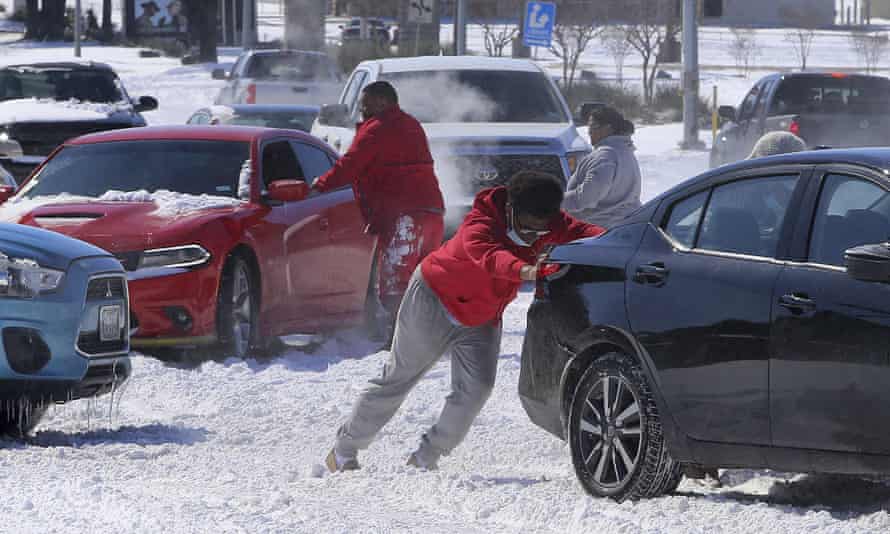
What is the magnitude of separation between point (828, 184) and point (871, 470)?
104cm

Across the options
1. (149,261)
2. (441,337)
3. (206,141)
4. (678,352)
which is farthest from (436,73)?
(678,352)

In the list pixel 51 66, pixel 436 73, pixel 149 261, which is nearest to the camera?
pixel 149 261

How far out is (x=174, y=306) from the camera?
1077 cm

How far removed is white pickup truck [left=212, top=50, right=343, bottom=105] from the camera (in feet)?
102

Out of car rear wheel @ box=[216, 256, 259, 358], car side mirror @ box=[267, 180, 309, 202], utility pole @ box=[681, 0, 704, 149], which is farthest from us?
utility pole @ box=[681, 0, 704, 149]

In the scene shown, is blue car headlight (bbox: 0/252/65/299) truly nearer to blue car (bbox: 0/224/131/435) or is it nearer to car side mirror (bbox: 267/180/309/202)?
blue car (bbox: 0/224/131/435)

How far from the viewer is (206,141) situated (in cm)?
1211

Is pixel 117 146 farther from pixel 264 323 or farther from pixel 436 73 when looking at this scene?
pixel 436 73

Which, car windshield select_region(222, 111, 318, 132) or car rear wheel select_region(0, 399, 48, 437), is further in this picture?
car windshield select_region(222, 111, 318, 132)

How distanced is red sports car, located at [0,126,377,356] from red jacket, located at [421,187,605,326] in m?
3.46

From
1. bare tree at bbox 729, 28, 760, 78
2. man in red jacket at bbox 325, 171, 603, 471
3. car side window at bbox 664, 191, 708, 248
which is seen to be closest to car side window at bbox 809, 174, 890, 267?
car side window at bbox 664, 191, 708, 248

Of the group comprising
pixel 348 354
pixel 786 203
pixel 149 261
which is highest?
pixel 786 203

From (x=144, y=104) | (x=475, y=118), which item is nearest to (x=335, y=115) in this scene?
(x=475, y=118)

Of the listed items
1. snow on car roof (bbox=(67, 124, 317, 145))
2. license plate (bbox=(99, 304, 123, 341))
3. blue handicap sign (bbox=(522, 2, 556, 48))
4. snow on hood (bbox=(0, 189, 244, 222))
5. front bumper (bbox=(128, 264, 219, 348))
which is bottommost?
front bumper (bbox=(128, 264, 219, 348))
